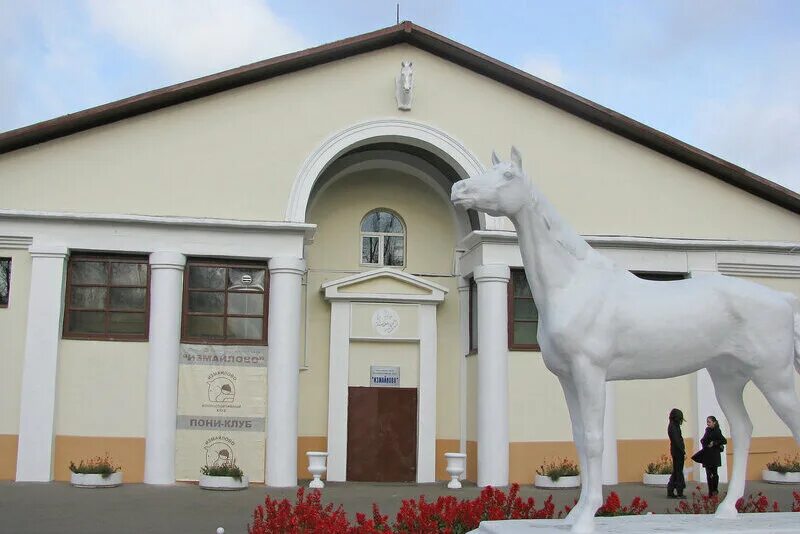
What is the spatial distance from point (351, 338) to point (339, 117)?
4.90 m

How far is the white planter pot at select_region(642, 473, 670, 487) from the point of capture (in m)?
18.1

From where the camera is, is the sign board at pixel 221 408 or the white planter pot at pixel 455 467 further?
the white planter pot at pixel 455 467

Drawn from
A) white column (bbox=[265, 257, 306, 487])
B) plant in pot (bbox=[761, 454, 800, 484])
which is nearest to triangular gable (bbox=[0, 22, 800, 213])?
white column (bbox=[265, 257, 306, 487])

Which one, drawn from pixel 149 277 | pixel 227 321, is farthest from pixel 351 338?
pixel 149 277

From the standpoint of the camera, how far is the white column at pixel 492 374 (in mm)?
Result: 17922

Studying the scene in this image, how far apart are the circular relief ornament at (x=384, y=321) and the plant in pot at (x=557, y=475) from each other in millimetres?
4444

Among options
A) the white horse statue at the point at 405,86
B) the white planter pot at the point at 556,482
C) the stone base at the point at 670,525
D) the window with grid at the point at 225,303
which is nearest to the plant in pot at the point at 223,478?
the window with grid at the point at 225,303

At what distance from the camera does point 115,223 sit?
17359 millimetres

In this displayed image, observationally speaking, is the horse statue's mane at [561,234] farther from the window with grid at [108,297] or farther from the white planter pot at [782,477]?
the white planter pot at [782,477]

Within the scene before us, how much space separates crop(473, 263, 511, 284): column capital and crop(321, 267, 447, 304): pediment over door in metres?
1.69

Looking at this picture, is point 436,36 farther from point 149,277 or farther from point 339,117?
point 149,277

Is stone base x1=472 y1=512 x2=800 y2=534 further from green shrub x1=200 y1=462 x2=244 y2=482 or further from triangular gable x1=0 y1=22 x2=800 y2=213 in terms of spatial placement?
triangular gable x1=0 y1=22 x2=800 y2=213

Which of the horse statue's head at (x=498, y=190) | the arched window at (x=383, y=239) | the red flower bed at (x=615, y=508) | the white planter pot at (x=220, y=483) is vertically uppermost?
the arched window at (x=383, y=239)

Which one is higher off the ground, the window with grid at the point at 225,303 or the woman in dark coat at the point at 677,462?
the window with grid at the point at 225,303
